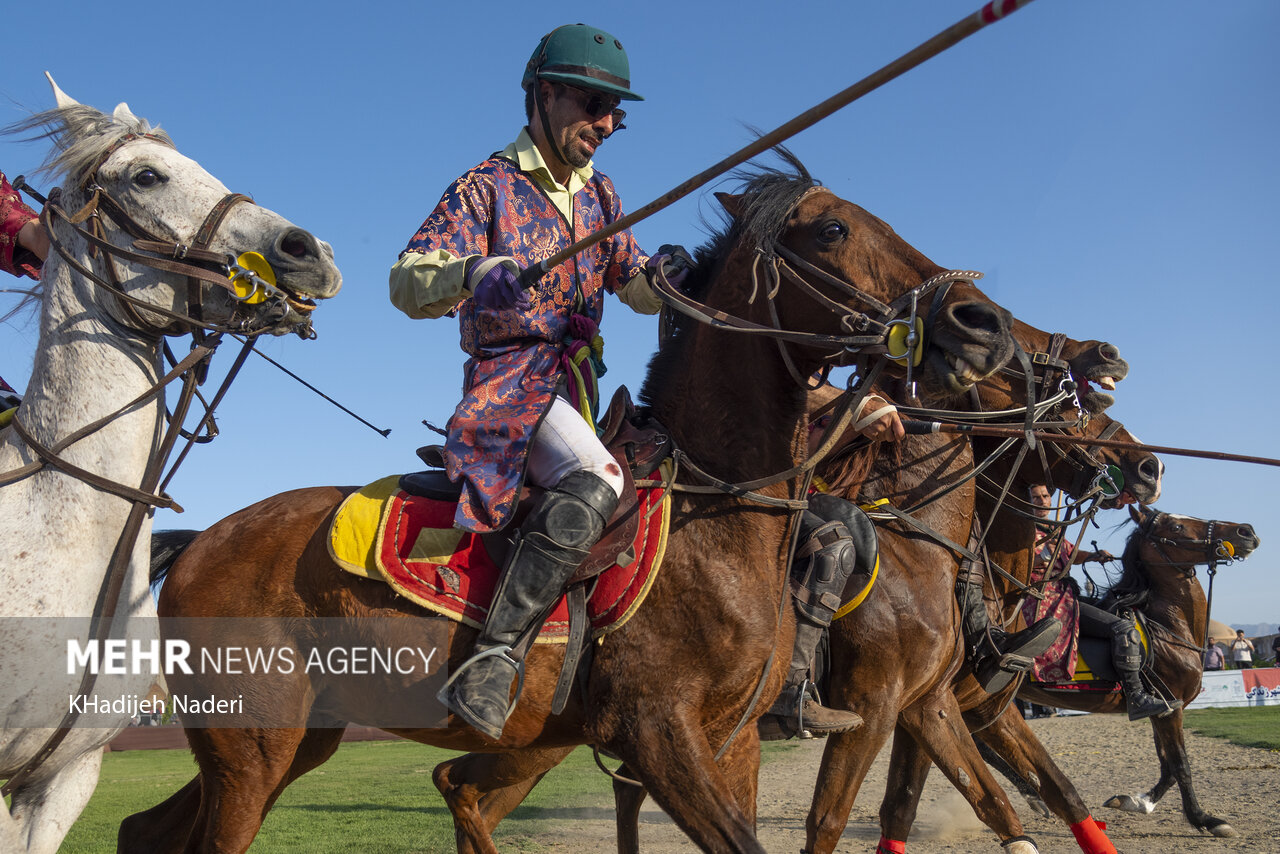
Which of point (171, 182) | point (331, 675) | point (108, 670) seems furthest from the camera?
point (331, 675)

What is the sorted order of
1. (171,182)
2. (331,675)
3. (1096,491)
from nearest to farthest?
1. (171,182)
2. (331,675)
3. (1096,491)

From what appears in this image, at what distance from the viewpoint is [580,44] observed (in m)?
3.91

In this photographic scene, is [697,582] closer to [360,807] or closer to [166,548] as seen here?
[166,548]

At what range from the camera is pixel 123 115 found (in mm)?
3584

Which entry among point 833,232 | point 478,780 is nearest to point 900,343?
point 833,232

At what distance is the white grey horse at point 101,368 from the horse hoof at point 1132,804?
9.60 m

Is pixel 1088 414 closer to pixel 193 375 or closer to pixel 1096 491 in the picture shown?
pixel 1096 491

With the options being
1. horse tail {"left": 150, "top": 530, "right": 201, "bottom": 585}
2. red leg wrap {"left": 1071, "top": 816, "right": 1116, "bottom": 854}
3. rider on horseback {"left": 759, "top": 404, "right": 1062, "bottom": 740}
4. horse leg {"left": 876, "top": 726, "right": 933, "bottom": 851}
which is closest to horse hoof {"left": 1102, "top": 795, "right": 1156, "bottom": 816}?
horse leg {"left": 876, "top": 726, "right": 933, "bottom": 851}

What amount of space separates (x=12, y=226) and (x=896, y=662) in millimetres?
4650

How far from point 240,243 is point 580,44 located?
5.02ft

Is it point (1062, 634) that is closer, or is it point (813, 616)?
point (813, 616)

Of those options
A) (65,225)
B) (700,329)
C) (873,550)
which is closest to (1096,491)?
(873,550)

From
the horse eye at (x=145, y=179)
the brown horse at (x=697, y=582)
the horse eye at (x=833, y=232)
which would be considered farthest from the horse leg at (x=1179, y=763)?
the horse eye at (x=145, y=179)

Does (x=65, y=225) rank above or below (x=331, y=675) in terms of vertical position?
above
